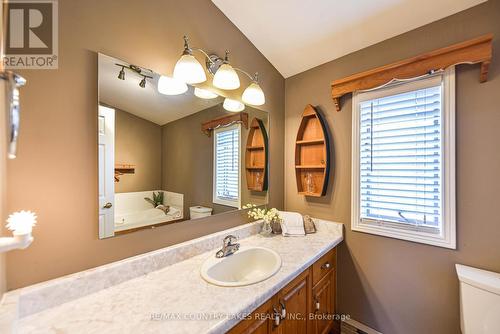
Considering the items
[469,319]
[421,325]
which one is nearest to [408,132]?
[469,319]

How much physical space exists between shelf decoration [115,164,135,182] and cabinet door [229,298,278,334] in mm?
865

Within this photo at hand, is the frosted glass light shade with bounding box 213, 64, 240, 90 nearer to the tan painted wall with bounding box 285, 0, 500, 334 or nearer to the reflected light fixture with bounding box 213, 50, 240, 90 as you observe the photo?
the reflected light fixture with bounding box 213, 50, 240, 90

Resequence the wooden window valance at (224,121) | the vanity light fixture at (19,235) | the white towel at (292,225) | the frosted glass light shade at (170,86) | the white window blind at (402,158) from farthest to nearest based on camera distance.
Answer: the white towel at (292,225)
the wooden window valance at (224,121)
the white window blind at (402,158)
the frosted glass light shade at (170,86)
the vanity light fixture at (19,235)

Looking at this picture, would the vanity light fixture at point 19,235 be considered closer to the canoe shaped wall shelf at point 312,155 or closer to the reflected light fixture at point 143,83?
the reflected light fixture at point 143,83

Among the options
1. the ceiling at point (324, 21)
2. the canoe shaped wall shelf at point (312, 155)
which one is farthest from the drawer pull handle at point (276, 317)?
the ceiling at point (324, 21)

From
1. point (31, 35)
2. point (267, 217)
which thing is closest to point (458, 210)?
point (267, 217)

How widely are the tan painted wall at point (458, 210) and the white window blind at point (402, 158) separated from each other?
0.11m

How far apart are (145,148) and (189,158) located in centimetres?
28

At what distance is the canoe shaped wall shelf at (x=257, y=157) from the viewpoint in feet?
5.70

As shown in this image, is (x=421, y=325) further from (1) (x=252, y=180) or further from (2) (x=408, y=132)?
(1) (x=252, y=180)

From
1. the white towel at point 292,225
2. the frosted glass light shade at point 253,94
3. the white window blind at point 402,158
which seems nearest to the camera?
the white window blind at point 402,158

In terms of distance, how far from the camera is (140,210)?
1.13 meters

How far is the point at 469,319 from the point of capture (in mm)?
1121

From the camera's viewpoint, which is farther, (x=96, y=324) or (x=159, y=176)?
(x=159, y=176)
